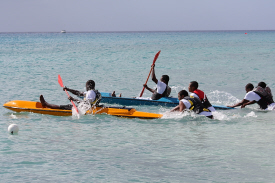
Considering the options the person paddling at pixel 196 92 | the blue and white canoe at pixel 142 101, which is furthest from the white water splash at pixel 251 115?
the person paddling at pixel 196 92

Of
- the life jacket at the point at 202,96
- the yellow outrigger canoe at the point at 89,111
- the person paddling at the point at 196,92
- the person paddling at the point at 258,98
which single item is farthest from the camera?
the person paddling at the point at 258,98

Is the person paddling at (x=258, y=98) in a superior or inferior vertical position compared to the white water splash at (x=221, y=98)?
superior

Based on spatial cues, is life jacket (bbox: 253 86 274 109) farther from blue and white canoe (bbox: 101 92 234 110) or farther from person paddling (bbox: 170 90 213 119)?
person paddling (bbox: 170 90 213 119)

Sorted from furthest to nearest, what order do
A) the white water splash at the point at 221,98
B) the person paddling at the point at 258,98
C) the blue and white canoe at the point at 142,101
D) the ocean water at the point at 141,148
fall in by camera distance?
the white water splash at the point at 221,98 < the blue and white canoe at the point at 142,101 < the person paddling at the point at 258,98 < the ocean water at the point at 141,148


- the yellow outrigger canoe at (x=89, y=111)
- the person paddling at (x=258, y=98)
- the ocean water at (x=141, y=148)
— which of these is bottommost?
the ocean water at (x=141, y=148)

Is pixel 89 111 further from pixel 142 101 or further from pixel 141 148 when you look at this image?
pixel 141 148

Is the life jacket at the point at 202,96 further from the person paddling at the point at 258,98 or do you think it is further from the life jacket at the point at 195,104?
the person paddling at the point at 258,98

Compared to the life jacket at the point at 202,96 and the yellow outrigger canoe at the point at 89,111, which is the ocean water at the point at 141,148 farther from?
the life jacket at the point at 202,96

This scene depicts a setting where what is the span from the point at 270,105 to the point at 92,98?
640cm

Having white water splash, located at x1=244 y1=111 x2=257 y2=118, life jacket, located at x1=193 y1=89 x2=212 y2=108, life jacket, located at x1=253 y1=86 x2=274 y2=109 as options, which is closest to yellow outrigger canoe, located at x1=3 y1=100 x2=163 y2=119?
life jacket, located at x1=193 y1=89 x2=212 y2=108

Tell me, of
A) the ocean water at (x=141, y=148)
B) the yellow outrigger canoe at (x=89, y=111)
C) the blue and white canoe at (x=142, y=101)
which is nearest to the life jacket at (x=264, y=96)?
the ocean water at (x=141, y=148)

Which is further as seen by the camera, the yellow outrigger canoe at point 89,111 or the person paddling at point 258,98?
the person paddling at point 258,98

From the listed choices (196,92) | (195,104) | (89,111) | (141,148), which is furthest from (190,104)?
(89,111)

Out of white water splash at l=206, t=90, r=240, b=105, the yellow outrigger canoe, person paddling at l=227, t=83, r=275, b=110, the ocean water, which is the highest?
person paddling at l=227, t=83, r=275, b=110
